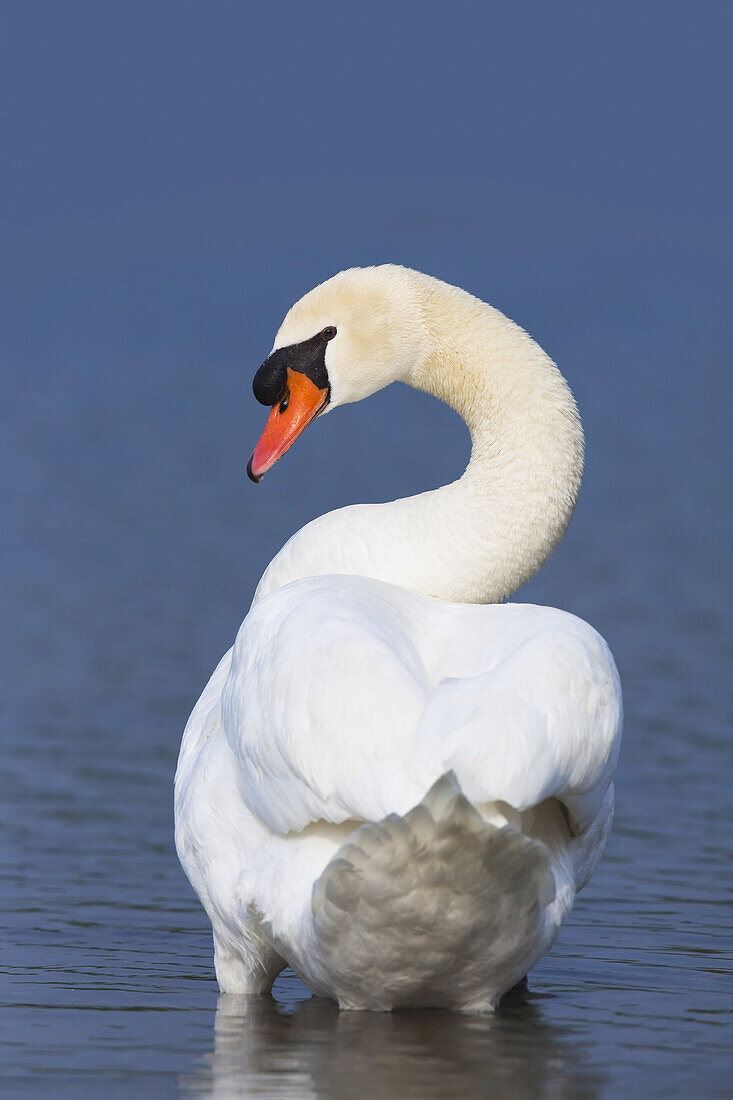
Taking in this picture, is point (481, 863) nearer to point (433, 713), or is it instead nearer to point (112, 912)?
point (433, 713)

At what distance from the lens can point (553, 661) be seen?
4844 millimetres

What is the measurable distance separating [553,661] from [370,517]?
1500 mm

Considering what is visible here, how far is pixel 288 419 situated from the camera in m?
6.84

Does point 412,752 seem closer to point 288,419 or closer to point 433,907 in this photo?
point 433,907

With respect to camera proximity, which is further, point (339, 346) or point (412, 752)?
point (339, 346)

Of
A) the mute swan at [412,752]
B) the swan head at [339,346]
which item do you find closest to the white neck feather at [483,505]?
the mute swan at [412,752]

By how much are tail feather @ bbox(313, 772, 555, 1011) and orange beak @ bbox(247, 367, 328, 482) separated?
222cm

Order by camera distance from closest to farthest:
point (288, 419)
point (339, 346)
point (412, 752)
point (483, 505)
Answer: point (412, 752), point (483, 505), point (339, 346), point (288, 419)

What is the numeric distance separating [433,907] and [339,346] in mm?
2582

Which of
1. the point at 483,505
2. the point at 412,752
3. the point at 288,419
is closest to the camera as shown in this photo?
the point at 412,752

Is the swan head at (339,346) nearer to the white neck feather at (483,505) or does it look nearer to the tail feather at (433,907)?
the white neck feather at (483,505)

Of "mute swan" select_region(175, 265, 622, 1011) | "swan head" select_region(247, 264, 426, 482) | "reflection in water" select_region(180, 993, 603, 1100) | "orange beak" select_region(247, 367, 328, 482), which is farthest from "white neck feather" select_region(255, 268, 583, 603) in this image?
"reflection in water" select_region(180, 993, 603, 1100)

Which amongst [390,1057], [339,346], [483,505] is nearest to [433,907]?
[390,1057]

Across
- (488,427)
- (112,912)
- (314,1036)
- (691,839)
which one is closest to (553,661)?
(314,1036)
